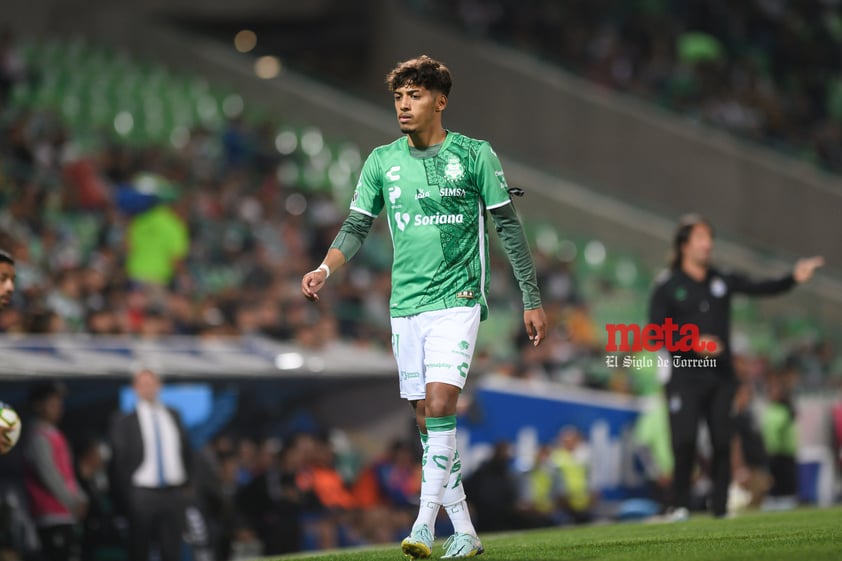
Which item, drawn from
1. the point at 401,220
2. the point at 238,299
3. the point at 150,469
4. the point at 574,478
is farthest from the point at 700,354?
the point at 238,299

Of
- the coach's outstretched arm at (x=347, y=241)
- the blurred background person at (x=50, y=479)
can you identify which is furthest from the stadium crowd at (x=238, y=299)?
the coach's outstretched arm at (x=347, y=241)

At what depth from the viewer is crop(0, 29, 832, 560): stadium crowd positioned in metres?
14.2

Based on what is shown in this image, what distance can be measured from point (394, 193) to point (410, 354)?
Answer: 0.83 meters

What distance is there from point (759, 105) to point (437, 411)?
23.1 meters

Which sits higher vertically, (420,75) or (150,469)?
(420,75)

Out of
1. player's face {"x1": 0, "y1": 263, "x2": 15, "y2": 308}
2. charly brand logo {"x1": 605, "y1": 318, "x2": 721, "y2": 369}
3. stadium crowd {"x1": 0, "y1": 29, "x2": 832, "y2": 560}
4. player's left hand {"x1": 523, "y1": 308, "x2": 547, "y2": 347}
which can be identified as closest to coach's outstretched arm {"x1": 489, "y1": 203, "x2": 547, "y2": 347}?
player's left hand {"x1": 523, "y1": 308, "x2": 547, "y2": 347}

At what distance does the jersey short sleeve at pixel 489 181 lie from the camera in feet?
24.3

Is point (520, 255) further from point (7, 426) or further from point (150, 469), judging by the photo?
point (150, 469)

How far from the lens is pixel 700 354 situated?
11172 millimetres

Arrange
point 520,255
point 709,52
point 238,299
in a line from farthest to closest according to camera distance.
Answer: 1. point 709,52
2. point 238,299
3. point 520,255

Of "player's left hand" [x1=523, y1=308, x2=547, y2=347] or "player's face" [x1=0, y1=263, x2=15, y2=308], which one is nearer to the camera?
"player's left hand" [x1=523, y1=308, x2=547, y2=347]

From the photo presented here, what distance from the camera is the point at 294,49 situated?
32000 mm

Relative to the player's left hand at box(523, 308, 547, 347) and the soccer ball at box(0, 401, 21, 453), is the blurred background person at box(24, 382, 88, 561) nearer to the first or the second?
the soccer ball at box(0, 401, 21, 453)

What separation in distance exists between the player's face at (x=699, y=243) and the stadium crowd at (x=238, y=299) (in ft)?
16.3
